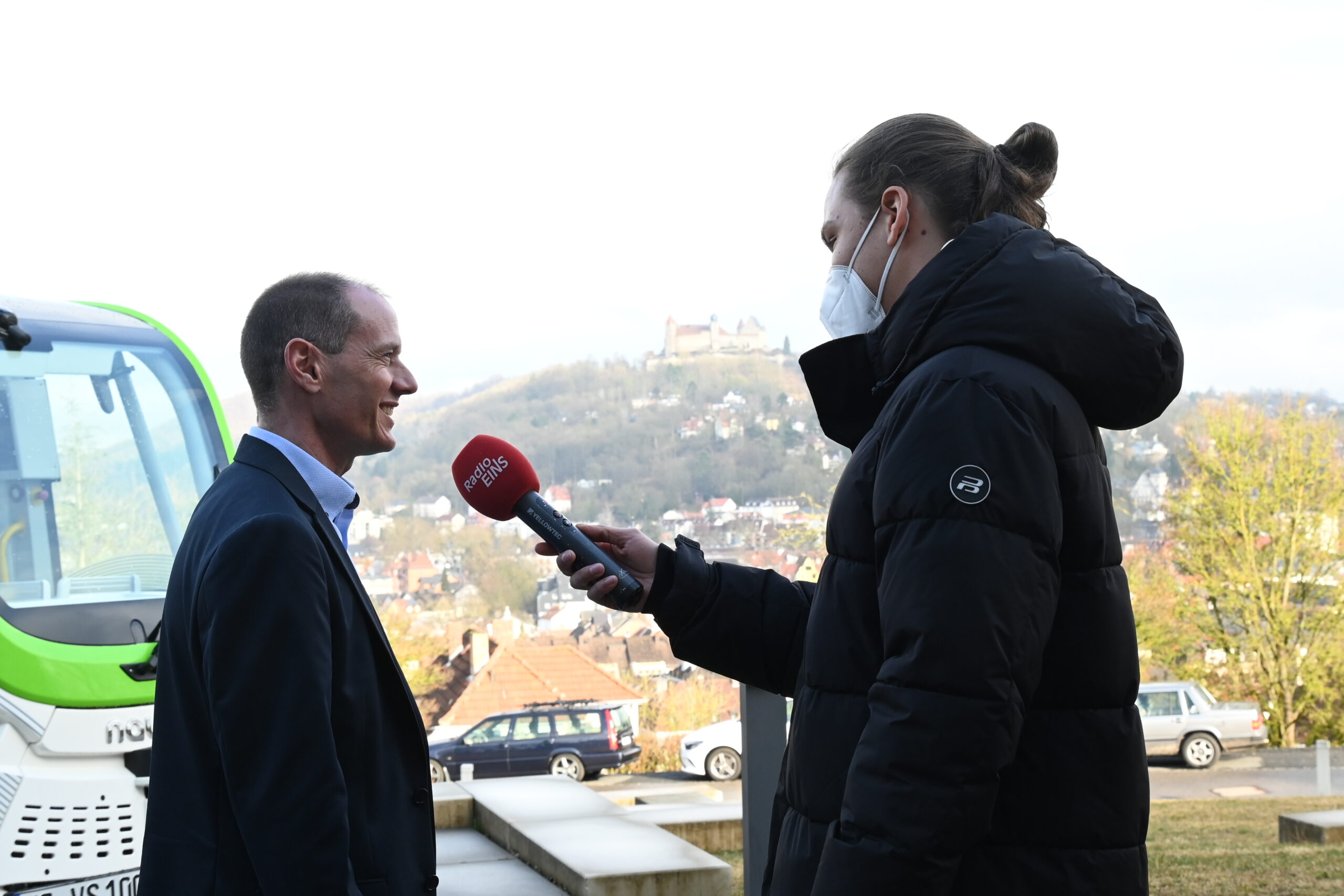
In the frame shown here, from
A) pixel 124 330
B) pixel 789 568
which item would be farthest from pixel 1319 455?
pixel 124 330

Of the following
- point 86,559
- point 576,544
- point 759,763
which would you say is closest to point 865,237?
point 576,544

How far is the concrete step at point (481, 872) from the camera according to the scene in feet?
18.3

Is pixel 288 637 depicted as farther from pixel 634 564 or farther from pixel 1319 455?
pixel 1319 455

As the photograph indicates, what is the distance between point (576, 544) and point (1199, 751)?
30866 mm

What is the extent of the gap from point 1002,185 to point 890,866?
3.45 feet

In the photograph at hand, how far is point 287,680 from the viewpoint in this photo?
195 cm

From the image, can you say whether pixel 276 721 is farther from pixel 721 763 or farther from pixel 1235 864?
pixel 721 763

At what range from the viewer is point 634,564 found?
277cm

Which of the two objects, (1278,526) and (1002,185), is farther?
(1278,526)

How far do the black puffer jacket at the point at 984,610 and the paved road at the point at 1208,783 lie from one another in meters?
24.3

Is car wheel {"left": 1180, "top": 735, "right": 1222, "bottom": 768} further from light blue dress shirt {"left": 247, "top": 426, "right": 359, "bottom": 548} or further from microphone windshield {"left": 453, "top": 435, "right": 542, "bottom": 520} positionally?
light blue dress shirt {"left": 247, "top": 426, "right": 359, "bottom": 548}

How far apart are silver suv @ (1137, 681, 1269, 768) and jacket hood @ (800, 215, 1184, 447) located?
29.1m

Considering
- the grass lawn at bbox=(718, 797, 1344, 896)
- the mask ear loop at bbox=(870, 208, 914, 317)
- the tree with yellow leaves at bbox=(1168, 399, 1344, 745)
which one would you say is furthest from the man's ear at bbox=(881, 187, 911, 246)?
the tree with yellow leaves at bbox=(1168, 399, 1344, 745)

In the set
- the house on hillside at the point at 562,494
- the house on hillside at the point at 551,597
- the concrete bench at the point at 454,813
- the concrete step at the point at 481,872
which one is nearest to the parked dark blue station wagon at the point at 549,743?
the concrete bench at the point at 454,813
